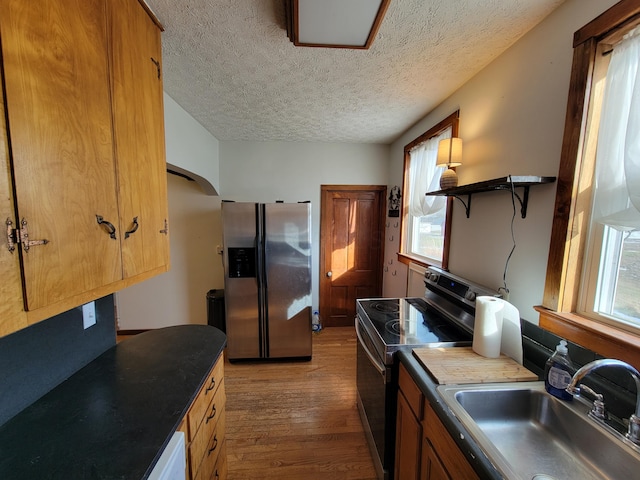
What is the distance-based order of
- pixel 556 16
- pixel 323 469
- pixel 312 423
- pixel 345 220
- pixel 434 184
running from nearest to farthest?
pixel 556 16
pixel 323 469
pixel 312 423
pixel 434 184
pixel 345 220

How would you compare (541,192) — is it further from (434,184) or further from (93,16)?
(93,16)

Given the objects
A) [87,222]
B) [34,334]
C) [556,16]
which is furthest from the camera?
[556,16]

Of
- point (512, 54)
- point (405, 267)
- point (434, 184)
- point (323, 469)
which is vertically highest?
point (512, 54)

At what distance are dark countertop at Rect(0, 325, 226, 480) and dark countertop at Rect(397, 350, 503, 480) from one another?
3.03ft

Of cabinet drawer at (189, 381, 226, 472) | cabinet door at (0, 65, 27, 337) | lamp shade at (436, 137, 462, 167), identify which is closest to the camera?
cabinet door at (0, 65, 27, 337)

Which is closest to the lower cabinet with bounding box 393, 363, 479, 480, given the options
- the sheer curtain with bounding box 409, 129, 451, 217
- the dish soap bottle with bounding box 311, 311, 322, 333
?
the sheer curtain with bounding box 409, 129, 451, 217

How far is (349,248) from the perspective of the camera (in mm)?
3488

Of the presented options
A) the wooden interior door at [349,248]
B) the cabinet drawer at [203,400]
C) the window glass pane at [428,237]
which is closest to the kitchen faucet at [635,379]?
the cabinet drawer at [203,400]

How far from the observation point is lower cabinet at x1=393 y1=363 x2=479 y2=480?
2.75 feet

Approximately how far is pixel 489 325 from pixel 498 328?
0.14 feet

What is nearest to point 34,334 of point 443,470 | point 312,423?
point 443,470

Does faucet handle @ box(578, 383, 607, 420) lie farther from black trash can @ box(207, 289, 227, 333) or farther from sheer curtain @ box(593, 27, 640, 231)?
black trash can @ box(207, 289, 227, 333)

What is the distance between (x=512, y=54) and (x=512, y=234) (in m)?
0.99

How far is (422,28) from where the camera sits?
1.25 meters
